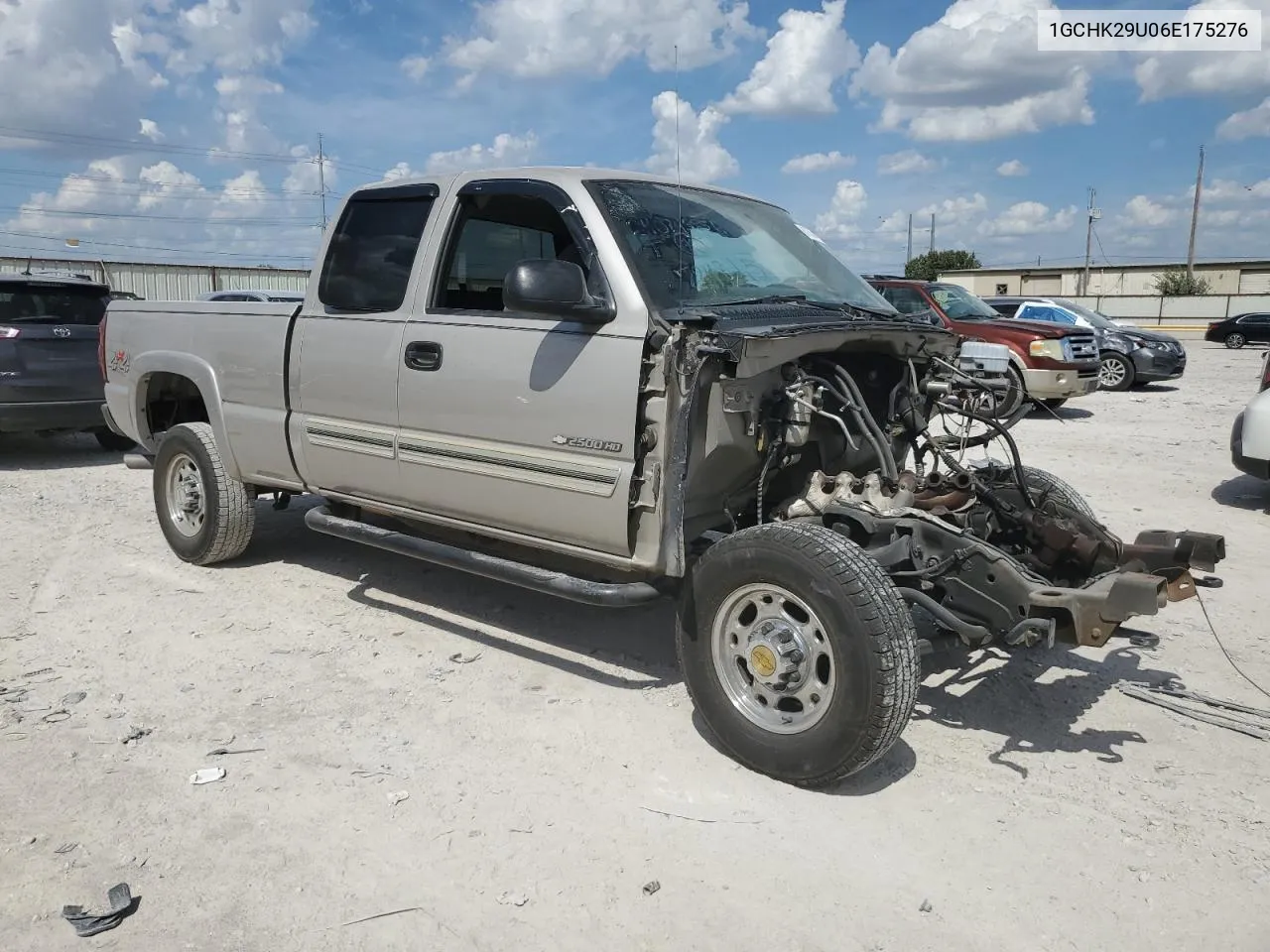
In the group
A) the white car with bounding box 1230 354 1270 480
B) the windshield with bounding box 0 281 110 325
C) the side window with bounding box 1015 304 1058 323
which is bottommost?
the white car with bounding box 1230 354 1270 480

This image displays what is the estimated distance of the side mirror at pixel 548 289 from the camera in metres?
3.70

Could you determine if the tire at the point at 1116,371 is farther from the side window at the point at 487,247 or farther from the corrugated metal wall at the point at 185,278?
the corrugated metal wall at the point at 185,278

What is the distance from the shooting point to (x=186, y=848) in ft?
10.4

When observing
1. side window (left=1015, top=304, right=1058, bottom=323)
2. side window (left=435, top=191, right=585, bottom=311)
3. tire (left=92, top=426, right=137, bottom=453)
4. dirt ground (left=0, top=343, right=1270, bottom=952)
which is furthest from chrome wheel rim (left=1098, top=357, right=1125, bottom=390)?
side window (left=435, top=191, right=585, bottom=311)

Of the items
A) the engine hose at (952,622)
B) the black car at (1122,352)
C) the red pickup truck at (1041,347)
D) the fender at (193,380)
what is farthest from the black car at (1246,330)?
the fender at (193,380)

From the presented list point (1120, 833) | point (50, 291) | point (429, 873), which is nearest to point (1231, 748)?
point (1120, 833)

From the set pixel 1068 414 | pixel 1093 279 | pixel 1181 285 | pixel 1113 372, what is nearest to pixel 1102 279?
pixel 1093 279

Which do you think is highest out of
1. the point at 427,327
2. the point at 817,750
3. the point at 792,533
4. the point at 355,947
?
the point at 427,327

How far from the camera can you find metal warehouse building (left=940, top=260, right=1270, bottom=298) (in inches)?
2384

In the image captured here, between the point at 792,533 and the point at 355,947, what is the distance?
189 cm

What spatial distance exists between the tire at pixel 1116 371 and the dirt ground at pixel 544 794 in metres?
12.2

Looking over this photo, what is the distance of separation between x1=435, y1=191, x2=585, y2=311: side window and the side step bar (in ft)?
3.65

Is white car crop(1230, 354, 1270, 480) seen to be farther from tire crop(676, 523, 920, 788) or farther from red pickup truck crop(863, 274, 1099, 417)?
tire crop(676, 523, 920, 788)

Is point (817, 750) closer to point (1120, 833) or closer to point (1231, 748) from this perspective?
point (1120, 833)
